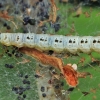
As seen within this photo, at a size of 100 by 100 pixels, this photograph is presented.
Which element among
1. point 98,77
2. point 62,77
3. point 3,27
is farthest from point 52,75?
point 3,27

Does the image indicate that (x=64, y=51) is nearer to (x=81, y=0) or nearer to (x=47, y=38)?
(x=47, y=38)

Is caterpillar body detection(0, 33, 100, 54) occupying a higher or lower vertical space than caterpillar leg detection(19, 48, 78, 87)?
higher

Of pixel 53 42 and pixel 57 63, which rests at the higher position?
pixel 53 42

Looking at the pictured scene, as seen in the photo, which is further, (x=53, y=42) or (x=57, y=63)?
(x=53, y=42)

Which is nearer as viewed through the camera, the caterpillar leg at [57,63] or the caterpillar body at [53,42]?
the caterpillar leg at [57,63]

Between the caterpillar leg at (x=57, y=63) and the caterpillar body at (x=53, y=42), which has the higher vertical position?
the caterpillar body at (x=53, y=42)

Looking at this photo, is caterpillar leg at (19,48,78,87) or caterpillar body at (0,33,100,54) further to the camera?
caterpillar body at (0,33,100,54)

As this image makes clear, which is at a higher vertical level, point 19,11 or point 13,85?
point 19,11

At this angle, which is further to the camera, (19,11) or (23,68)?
(19,11)
